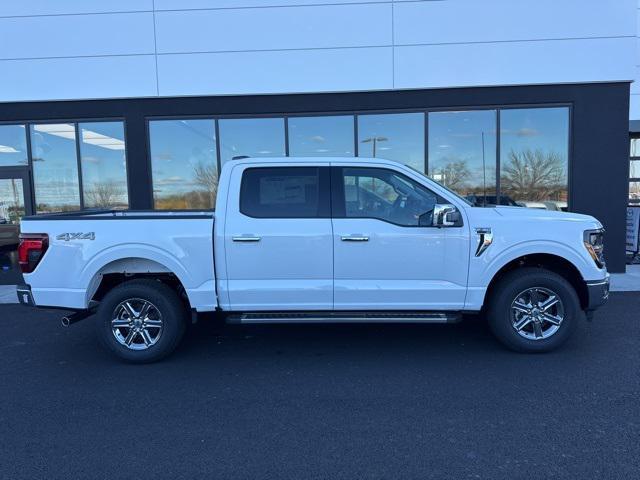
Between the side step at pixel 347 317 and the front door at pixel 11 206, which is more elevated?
the front door at pixel 11 206

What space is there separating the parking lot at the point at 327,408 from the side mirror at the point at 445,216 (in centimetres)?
139

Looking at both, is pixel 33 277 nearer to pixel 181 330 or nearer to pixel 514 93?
pixel 181 330

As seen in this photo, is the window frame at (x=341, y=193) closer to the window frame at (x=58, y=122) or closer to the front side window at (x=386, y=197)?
the front side window at (x=386, y=197)

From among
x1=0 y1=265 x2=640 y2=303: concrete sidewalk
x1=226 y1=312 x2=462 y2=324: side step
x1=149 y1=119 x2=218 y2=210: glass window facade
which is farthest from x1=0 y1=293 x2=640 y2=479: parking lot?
x1=149 y1=119 x2=218 y2=210: glass window facade

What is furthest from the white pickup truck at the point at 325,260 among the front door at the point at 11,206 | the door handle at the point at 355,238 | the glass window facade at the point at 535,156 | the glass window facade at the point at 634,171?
the glass window facade at the point at 634,171

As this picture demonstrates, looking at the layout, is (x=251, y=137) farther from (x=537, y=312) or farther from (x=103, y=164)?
(x=537, y=312)

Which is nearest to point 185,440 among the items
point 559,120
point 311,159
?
point 311,159

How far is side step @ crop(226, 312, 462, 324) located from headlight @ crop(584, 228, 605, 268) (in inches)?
58.0

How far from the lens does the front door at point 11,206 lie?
31.9 feet

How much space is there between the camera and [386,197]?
→ 4812mm

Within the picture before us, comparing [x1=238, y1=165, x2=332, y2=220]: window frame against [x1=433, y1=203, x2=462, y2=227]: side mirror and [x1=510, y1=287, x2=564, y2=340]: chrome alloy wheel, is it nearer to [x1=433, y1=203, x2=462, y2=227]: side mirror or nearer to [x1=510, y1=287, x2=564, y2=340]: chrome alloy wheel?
[x1=433, y1=203, x2=462, y2=227]: side mirror

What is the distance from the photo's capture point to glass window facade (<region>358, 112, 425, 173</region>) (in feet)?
31.1

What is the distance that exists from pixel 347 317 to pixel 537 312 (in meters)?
1.95

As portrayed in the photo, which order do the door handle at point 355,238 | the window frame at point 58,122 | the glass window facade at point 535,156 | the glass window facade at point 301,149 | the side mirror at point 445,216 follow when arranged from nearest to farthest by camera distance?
the side mirror at point 445,216, the door handle at point 355,238, the glass window facade at point 535,156, the glass window facade at point 301,149, the window frame at point 58,122
